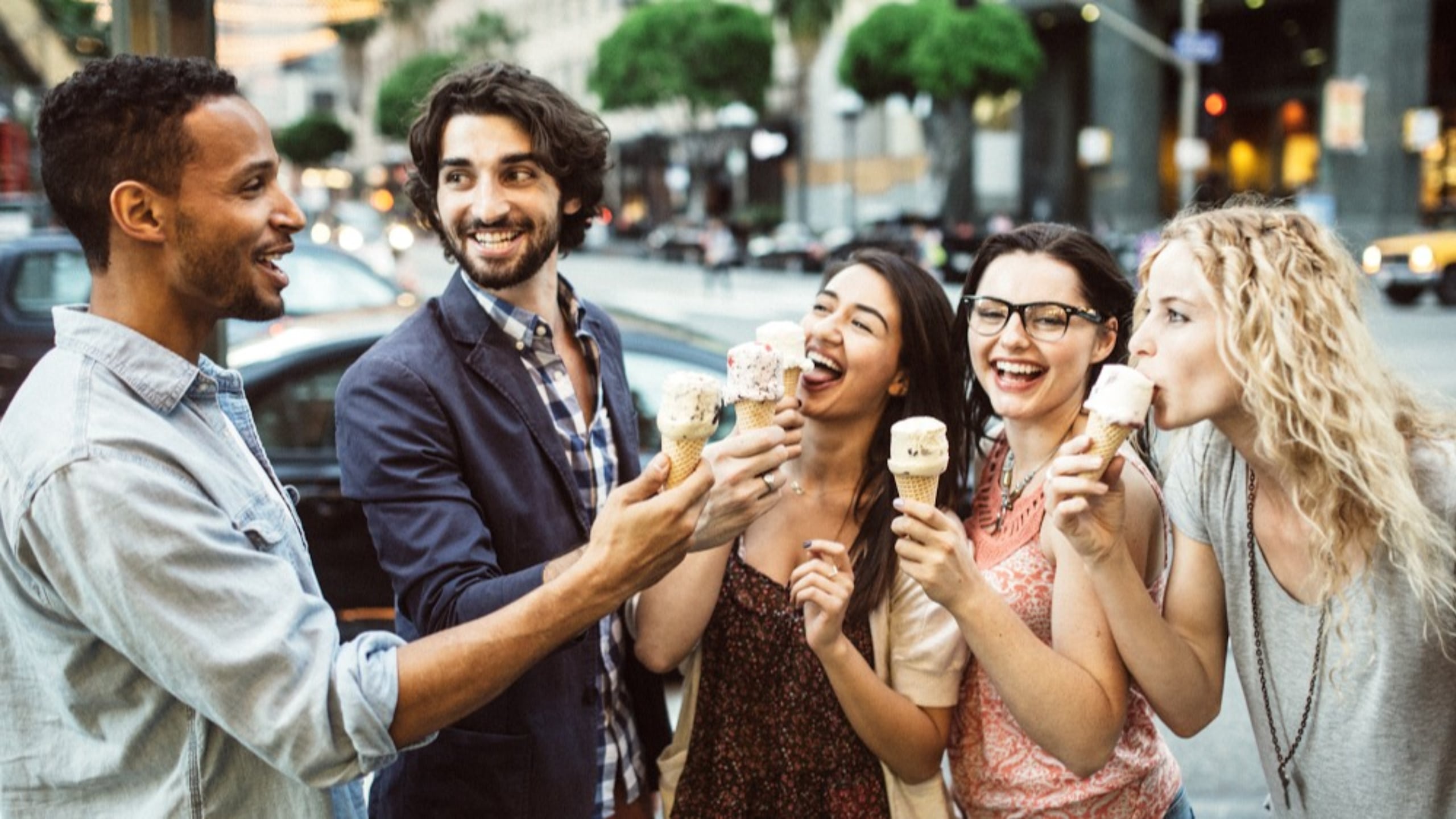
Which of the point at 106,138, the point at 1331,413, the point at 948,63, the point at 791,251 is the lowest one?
the point at 1331,413

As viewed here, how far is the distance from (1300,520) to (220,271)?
1780 millimetres

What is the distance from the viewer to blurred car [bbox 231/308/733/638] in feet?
16.5

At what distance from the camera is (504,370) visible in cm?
244

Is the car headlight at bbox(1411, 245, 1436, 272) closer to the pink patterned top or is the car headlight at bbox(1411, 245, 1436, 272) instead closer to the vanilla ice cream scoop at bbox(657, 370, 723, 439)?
the pink patterned top

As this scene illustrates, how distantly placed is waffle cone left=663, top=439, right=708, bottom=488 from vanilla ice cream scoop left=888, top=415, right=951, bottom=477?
39 cm

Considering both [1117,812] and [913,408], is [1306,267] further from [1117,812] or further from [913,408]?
[1117,812]

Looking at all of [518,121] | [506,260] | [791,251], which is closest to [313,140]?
[791,251]

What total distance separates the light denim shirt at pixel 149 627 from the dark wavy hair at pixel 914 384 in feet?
4.00

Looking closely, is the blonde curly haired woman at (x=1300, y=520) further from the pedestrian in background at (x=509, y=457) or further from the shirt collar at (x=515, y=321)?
the shirt collar at (x=515, y=321)

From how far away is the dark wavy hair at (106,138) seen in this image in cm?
166

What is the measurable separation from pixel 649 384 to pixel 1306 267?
358cm

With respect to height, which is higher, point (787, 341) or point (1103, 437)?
point (787, 341)

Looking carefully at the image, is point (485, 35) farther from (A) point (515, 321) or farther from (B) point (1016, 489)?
(B) point (1016, 489)

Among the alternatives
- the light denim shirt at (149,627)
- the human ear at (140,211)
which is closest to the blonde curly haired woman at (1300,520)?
the light denim shirt at (149,627)
